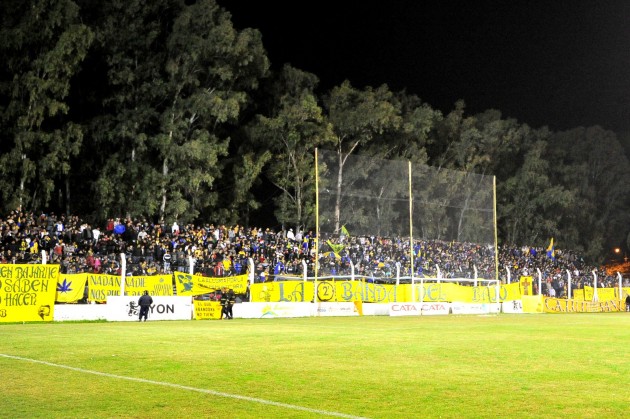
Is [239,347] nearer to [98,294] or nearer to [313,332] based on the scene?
[313,332]

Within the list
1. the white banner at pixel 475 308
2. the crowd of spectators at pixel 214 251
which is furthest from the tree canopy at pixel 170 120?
the white banner at pixel 475 308

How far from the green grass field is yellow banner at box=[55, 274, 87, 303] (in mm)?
10111

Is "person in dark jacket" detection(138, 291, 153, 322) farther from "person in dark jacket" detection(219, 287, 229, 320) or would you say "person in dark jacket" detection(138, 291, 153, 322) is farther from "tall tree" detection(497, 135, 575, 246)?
"tall tree" detection(497, 135, 575, 246)

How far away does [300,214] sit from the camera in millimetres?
55406

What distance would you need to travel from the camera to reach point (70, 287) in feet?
94.1

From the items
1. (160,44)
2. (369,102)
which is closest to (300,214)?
(369,102)

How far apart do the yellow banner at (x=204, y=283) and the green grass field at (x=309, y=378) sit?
13.1 meters

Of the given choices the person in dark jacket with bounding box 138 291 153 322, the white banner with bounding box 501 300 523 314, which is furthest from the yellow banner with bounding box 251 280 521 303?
the person in dark jacket with bounding box 138 291 153 322

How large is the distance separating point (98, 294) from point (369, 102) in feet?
111

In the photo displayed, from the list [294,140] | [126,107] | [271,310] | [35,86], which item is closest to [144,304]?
[271,310]

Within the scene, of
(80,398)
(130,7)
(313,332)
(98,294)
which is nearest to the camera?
(80,398)

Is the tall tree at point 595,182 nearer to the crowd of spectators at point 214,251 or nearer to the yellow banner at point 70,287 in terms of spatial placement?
the crowd of spectators at point 214,251

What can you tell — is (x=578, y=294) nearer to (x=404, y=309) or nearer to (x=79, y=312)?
(x=404, y=309)

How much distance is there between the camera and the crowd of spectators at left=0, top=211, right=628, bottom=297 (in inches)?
1250
